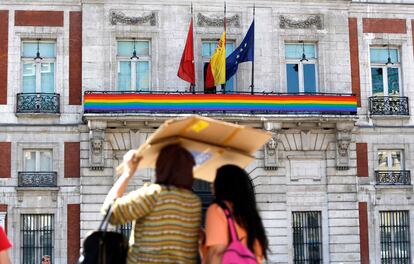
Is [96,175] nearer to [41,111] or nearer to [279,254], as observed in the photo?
[41,111]

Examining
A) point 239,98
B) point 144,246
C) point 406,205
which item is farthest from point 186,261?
point 406,205

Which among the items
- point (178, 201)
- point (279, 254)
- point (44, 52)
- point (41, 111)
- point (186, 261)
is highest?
point (44, 52)

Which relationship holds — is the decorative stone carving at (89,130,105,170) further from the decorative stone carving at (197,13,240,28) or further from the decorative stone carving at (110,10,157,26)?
the decorative stone carving at (197,13,240,28)

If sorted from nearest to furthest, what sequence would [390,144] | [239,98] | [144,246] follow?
[144,246]
[239,98]
[390,144]

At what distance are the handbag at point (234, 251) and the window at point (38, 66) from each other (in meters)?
19.5

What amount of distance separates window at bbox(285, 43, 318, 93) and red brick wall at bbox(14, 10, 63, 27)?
6.69 m

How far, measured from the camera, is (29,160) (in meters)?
24.5

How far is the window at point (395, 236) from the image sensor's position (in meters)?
25.4

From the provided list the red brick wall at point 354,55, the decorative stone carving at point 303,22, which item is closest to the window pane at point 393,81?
the red brick wall at point 354,55

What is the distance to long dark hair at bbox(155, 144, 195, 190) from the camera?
5.72 m

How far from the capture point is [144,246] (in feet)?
18.3

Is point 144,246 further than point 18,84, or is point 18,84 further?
point 18,84

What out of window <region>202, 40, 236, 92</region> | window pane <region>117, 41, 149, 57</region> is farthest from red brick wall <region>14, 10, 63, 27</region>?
window <region>202, 40, 236, 92</region>

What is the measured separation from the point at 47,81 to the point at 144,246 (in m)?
19.7
